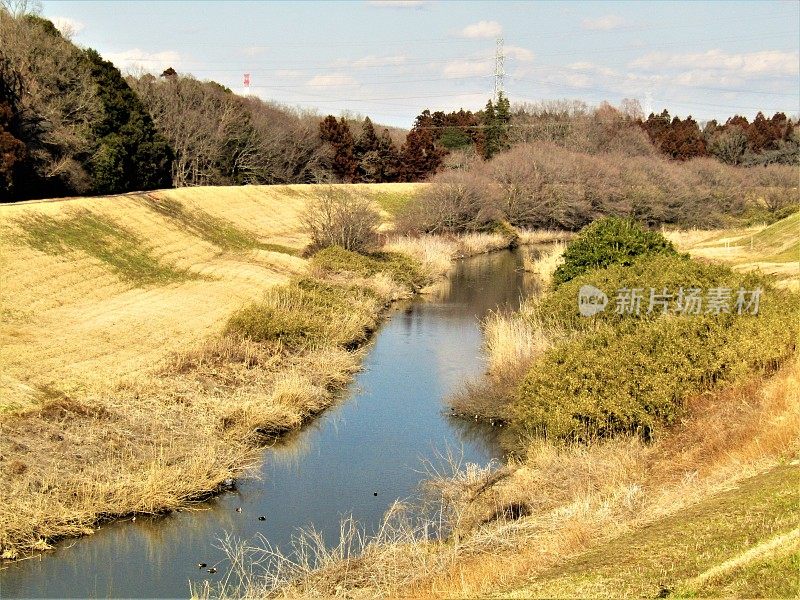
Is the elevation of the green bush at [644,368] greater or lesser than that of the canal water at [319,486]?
greater

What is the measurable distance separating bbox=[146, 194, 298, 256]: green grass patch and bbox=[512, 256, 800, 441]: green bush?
2817 centimetres

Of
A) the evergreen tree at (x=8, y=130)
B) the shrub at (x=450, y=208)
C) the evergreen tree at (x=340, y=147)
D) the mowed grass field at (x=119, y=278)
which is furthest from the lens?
the evergreen tree at (x=340, y=147)

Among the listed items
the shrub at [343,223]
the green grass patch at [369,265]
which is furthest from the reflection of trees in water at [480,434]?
the shrub at [343,223]

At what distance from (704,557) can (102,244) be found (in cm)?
3081

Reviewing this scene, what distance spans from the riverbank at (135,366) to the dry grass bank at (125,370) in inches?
1.5

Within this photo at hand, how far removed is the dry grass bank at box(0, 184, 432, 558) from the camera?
14758mm

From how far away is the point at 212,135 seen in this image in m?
60.7

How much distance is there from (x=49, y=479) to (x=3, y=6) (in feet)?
128

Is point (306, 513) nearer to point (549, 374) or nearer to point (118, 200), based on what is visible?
point (549, 374)

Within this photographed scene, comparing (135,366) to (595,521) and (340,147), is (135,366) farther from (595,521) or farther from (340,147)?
(340,147)

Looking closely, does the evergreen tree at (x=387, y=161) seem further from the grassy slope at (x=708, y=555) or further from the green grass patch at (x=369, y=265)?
the grassy slope at (x=708, y=555)

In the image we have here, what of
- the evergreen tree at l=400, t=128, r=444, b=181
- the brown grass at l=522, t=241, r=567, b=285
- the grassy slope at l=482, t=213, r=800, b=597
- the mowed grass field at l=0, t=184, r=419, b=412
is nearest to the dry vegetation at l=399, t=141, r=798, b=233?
the brown grass at l=522, t=241, r=567, b=285

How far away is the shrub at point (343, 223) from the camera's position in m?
42.7

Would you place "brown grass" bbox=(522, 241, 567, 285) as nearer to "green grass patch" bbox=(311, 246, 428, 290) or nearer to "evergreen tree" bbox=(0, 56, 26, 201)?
"green grass patch" bbox=(311, 246, 428, 290)
